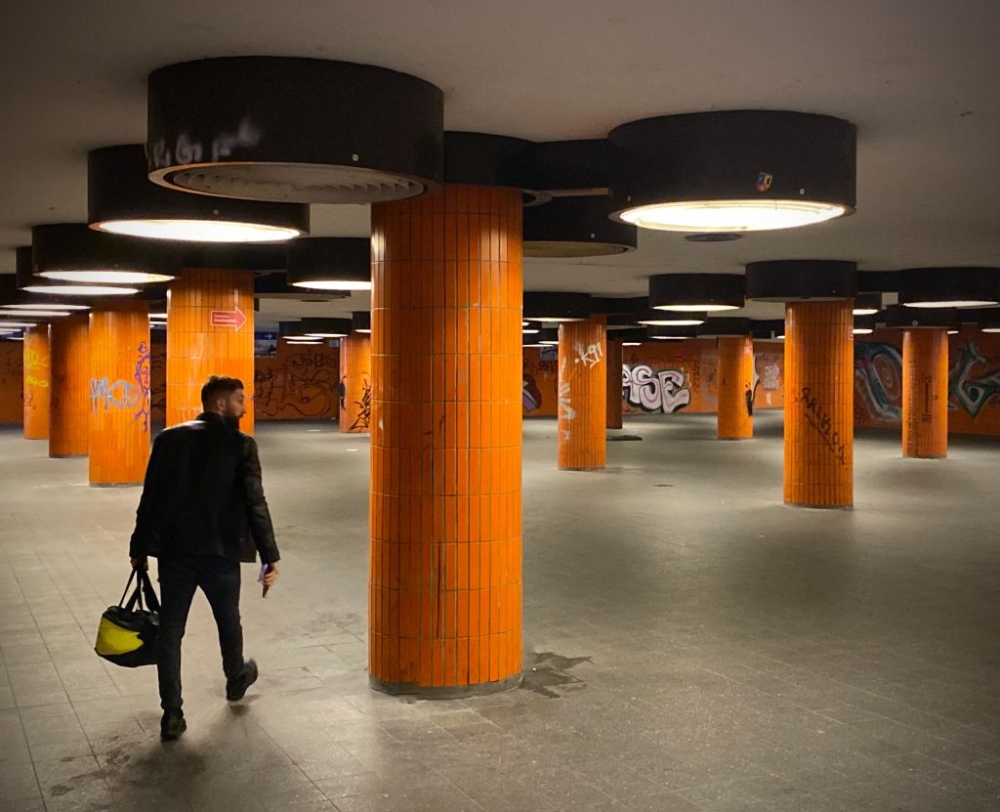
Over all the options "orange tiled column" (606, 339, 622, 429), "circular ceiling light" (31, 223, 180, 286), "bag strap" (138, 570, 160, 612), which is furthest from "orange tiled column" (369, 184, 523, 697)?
"orange tiled column" (606, 339, 622, 429)

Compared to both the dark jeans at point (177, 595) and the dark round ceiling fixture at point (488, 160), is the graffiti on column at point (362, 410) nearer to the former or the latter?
the dark round ceiling fixture at point (488, 160)

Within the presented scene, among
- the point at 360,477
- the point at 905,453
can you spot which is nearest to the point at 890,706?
the point at 360,477

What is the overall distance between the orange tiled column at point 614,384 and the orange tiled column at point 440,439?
104 ft

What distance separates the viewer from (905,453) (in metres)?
28.5

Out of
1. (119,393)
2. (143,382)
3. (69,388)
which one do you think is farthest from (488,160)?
(69,388)

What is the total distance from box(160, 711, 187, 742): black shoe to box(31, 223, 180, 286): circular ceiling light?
660cm

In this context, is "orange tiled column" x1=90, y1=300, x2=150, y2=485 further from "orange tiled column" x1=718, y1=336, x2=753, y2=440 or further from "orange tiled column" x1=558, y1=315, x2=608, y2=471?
"orange tiled column" x1=718, y1=336, x2=753, y2=440

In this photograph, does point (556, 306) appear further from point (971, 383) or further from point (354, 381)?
point (971, 383)

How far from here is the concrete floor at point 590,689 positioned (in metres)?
5.86

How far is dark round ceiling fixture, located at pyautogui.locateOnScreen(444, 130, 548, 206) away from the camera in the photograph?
7.58 meters

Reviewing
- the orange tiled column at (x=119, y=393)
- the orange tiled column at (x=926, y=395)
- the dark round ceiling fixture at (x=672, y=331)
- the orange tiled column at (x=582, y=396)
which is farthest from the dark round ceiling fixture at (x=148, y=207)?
the dark round ceiling fixture at (x=672, y=331)

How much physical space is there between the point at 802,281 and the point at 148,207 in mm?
11255

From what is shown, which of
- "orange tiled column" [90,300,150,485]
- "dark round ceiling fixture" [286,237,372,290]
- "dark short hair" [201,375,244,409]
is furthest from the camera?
"orange tiled column" [90,300,150,485]

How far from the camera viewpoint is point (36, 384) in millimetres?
34688
